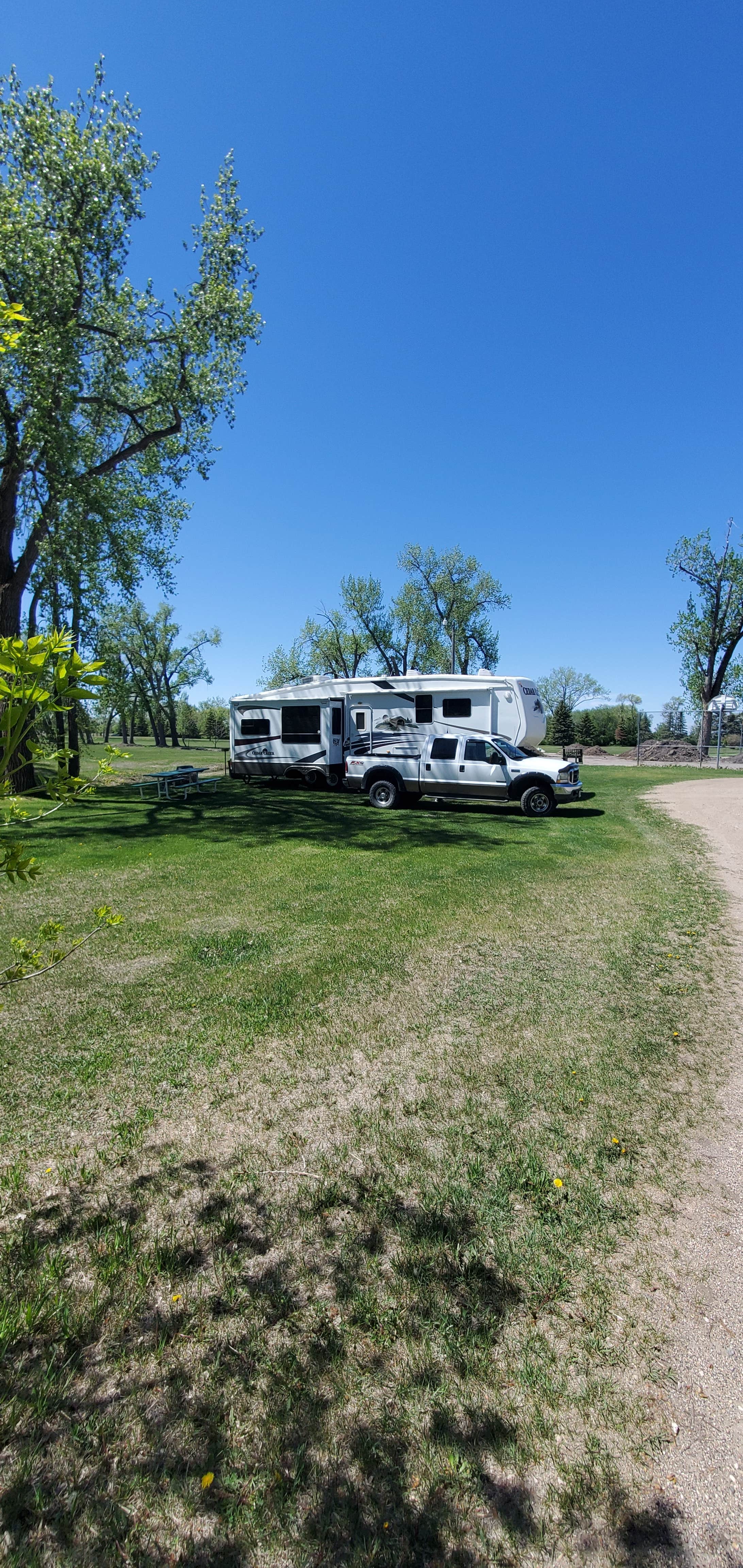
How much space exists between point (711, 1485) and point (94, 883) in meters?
7.67

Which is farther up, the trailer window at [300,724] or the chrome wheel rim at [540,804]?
the trailer window at [300,724]

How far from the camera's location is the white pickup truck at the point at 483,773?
46.0ft

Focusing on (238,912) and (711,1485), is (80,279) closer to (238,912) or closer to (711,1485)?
(238,912)

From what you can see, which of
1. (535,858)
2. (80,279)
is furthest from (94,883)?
(80,279)

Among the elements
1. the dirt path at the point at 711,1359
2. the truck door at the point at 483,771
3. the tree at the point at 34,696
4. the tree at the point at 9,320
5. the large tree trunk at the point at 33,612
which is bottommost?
the dirt path at the point at 711,1359

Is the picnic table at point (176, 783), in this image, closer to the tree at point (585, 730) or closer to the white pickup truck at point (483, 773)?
the white pickup truck at point (483, 773)

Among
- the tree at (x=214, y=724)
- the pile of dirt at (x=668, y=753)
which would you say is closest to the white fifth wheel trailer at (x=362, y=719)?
the pile of dirt at (x=668, y=753)

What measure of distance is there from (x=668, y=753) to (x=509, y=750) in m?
25.9

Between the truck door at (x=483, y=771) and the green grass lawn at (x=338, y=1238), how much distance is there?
8.02 m

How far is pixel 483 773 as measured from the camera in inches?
558

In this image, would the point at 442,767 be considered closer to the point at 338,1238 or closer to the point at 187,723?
the point at 338,1238

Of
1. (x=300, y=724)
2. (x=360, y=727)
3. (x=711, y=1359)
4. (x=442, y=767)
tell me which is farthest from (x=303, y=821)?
(x=711, y=1359)

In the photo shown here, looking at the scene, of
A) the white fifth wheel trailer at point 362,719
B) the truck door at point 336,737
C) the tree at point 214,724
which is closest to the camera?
the white fifth wheel trailer at point 362,719

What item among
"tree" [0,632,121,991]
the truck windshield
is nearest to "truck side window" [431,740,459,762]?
the truck windshield
